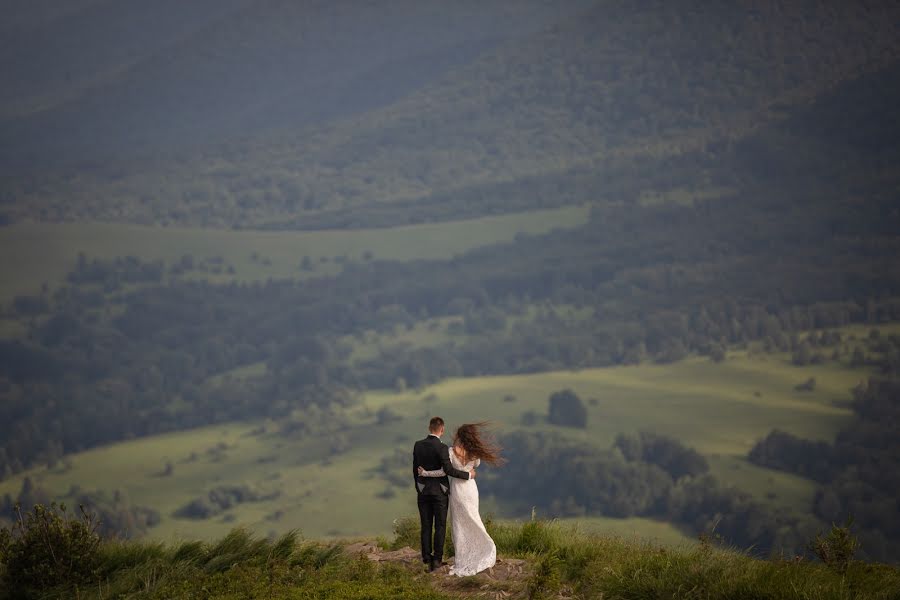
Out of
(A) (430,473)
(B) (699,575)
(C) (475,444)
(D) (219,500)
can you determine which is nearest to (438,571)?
(A) (430,473)

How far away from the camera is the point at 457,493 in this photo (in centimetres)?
1708

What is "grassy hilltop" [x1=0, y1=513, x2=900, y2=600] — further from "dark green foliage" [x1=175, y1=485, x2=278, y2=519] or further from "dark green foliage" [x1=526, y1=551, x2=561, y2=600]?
"dark green foliage" [x1=175, y1=485, x2=278, y2=519]

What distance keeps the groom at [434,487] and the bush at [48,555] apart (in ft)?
18.1

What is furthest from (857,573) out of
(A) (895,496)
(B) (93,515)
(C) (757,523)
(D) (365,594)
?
(A) (895,496)

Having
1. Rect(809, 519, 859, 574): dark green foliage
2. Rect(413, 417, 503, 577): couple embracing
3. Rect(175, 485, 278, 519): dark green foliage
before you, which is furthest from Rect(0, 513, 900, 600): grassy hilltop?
Rect(175, 485, 278, 519): dark green foliage

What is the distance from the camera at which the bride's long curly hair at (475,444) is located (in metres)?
16.6

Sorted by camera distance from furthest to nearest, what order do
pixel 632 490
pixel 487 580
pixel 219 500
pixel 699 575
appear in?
pixel 632 490 < pixel 219 500 < pixel 487 580 < pixel 699 575

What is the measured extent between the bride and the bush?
581 cm

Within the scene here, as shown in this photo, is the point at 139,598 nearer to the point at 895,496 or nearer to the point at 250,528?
the point at 250,528

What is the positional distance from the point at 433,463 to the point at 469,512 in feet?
3.16

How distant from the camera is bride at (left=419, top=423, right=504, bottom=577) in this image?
1659 cm

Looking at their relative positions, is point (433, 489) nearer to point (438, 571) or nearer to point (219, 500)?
point (438, 571)

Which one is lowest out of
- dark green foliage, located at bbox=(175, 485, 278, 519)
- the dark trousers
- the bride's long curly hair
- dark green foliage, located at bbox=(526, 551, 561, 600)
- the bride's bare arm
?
dark green foliage, located at bbox=(175, 485, 278, 519)

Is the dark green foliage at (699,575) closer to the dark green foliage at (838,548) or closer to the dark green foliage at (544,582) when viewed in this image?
the dark green foliage at (544,582)
